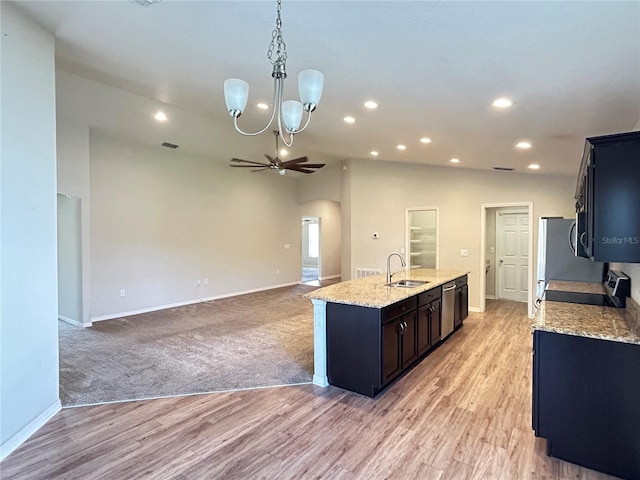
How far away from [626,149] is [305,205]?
29.1 feet

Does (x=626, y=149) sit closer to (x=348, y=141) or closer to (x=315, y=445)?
(x=315, y=445)

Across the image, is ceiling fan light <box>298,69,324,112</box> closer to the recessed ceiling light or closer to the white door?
the recessed ceiling light

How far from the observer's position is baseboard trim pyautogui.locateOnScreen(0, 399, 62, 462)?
2.34 meters

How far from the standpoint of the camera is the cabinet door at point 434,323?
4172 mm

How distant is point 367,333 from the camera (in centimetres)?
313

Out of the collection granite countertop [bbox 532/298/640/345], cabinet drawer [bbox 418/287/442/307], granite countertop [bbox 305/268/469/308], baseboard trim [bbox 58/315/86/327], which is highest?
granite countertop [bbox 305/268/469/308]

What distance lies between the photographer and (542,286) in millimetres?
5113

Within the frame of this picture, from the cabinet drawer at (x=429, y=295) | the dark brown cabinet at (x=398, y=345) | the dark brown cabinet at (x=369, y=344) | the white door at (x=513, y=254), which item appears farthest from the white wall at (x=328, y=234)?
the dark brown cabinet at (x=369, y=344)

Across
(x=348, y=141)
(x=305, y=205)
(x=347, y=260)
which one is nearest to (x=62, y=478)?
(x=348, y=141)

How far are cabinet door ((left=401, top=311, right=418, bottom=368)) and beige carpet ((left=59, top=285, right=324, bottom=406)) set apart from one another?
1.03 meters

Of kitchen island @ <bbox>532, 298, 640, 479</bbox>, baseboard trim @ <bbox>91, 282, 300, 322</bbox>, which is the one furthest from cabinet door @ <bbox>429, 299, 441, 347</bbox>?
baseboard trim @ <bbox>91, 282, 300, 322</bbox>

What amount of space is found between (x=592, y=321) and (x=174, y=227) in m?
6.70

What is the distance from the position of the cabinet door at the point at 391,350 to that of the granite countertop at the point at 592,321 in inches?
45.6

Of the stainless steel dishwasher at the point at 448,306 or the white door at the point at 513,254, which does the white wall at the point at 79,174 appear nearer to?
the stainless steel dishwasher at the point at 448,306
